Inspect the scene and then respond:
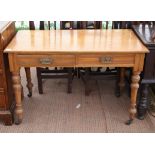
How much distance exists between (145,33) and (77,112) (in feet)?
2.97

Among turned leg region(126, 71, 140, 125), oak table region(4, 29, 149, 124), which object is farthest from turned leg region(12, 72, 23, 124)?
turned leg region(126, 71, 140, 125)

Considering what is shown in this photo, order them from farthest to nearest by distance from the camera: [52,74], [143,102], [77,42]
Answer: [52,74] < [143,102] < [77,42]

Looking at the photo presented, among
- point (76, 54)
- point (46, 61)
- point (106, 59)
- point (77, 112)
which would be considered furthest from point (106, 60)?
point (77, 112)

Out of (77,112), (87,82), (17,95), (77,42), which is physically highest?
(77,42)

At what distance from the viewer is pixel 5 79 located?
1.83m

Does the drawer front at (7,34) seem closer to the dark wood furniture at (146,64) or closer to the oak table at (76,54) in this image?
the oak table at (76,54)

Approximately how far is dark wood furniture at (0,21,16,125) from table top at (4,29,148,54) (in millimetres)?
53

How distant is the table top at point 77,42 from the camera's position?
1.68m

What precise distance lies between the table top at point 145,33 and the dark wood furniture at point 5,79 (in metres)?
1.03

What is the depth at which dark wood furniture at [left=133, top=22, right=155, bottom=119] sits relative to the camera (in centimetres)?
177

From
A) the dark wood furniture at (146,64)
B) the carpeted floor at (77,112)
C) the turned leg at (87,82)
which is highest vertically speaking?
the dark wood furniture at (146,64)

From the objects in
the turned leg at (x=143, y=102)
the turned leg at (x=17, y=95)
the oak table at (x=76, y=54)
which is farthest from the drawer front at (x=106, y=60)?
the turned leg at (x=17, y=95)

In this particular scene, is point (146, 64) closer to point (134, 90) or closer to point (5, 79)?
point (134, 90)
